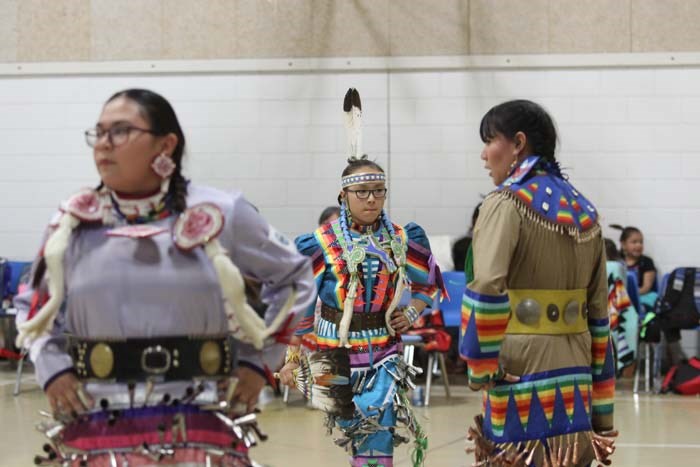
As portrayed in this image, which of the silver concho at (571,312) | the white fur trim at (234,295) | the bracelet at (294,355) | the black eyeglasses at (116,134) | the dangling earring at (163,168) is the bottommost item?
the bracelet at (294,355)

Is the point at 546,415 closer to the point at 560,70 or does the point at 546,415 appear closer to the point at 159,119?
the point at 159,119

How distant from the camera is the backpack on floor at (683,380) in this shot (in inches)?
286

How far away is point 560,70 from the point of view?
8.35m

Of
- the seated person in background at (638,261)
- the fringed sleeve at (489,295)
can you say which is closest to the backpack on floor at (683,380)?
the seated person in background at (638,261)

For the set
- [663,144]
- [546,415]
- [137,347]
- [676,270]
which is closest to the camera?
[137,347]

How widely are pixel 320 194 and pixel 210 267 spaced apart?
6329 millimetres

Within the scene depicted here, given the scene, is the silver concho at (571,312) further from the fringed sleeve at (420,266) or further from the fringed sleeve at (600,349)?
the fringed sleeve at (420,266)

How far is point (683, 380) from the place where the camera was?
7.30 meters

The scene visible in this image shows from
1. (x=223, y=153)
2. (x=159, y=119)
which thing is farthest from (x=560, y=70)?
(x=159, y=119)

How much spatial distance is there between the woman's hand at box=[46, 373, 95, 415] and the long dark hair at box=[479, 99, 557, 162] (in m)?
1.19

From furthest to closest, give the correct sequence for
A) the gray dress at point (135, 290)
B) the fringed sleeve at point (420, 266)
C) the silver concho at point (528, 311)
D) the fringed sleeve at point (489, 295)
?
the fringed sleeve at point (420, 266)
the silver concho at point (528, 311)
the fringed sleeve at point (489, 295)
the gray dress at point (135, 290)

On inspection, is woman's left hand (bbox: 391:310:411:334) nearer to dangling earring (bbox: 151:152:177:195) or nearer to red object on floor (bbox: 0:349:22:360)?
dangling earring (bbox: 151:152:177:195)

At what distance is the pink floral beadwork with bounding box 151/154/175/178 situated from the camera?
2.19m

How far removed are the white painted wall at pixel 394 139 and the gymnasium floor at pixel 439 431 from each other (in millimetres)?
1464
